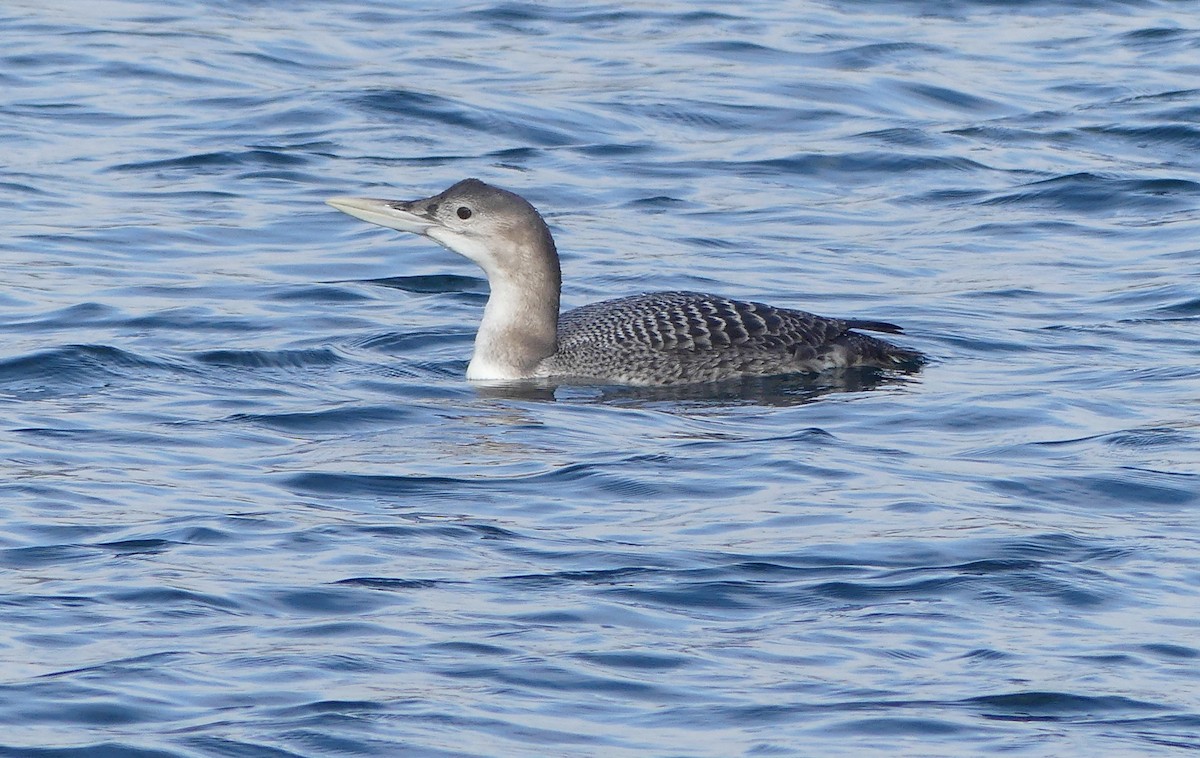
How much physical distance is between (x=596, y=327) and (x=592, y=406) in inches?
22.4

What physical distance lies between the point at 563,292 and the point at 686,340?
1930mm

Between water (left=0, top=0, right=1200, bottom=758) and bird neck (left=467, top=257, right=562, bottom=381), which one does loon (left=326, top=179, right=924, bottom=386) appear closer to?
bird neck (left=467, top=257, right=562, bottom=381)

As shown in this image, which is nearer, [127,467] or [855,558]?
[855,558]

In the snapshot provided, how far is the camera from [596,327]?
980cm

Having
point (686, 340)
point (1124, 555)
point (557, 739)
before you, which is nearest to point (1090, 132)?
point (686, 340)

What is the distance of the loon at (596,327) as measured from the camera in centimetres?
963

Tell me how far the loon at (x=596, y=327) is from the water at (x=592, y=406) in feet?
0.66

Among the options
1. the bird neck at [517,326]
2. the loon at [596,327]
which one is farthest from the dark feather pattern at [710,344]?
the bird neck at [517,326]

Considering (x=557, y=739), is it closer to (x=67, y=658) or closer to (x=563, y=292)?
(x=67, y=658)

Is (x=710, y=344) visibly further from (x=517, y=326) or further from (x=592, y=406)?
(x=517, y=326)

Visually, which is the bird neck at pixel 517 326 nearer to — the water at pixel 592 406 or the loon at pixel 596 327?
the loon at pixel 596 327

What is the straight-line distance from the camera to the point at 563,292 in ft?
37.7

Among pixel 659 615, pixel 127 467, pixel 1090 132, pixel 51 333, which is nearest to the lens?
pixel 659 615

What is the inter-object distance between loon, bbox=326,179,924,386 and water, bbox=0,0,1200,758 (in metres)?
0.20
